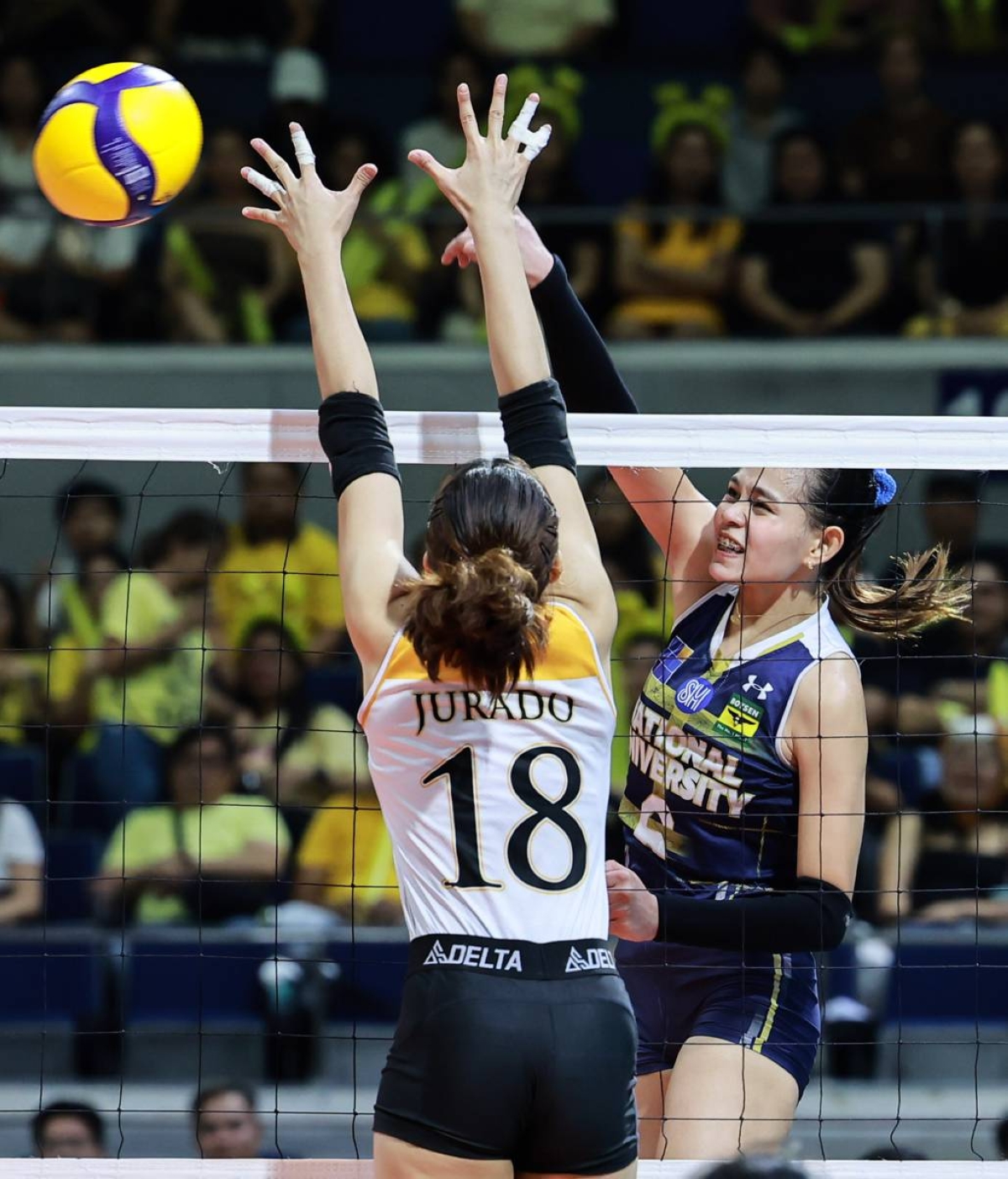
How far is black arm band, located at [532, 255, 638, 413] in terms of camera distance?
3.93 metres

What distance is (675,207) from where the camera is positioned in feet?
34.4

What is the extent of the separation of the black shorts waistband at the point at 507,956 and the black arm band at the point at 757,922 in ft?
2.35

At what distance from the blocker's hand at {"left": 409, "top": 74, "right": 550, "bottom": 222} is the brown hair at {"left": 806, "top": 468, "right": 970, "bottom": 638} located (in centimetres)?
109

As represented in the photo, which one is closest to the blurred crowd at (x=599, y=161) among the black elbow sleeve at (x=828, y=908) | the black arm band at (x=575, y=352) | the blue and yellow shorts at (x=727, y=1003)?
the black arm band at (x=575, y=352)

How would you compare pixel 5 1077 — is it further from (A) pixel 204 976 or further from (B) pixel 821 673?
(B) pixel 821 673

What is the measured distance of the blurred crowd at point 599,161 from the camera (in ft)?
33.3

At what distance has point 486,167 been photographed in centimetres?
347

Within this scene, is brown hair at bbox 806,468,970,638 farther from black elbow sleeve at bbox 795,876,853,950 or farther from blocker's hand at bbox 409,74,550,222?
blocker's hand at bbox 409,74,550,222

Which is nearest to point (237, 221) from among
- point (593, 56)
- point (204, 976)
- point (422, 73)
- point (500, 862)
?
point (422, 73)

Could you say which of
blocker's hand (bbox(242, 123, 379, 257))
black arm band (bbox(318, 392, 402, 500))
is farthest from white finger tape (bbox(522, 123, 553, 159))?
black arm band (bbox(318, 392, 402, 500))

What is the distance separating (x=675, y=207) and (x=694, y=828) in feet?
23.2

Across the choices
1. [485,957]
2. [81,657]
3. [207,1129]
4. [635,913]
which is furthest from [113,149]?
[81,657]

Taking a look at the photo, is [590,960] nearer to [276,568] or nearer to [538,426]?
[538,426]

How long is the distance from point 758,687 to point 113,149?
204 centimetres
